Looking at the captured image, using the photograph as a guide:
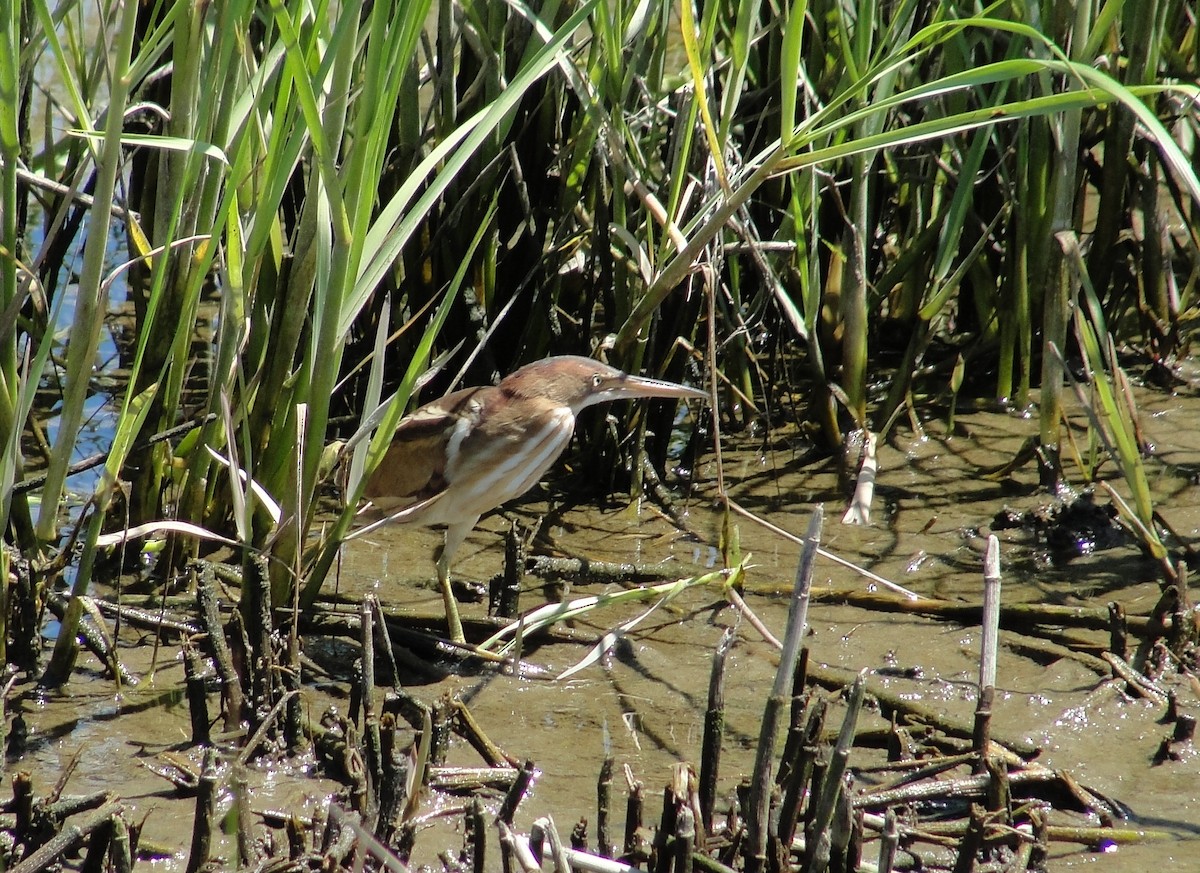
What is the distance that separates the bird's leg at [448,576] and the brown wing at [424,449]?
111 millimetres

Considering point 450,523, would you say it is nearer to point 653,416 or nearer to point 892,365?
point 653,416

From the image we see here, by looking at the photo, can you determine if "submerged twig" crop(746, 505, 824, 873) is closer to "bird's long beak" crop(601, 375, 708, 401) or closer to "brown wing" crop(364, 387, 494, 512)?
"bird's long beak" crop(601, 375, 708, 401)

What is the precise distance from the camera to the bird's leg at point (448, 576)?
10.7 ft

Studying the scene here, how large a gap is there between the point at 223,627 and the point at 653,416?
5.24 ft

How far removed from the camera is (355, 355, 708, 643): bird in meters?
3.48

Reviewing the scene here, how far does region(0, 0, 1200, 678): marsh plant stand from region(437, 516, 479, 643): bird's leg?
13.6 inches

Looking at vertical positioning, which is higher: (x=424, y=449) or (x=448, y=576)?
(x=424, y=449)

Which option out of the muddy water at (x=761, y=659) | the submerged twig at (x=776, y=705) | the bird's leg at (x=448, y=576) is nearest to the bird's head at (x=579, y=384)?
the bird's leg at (x=448, y=576)

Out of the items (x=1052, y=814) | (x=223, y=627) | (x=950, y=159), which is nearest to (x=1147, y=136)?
(x=950, y=159)

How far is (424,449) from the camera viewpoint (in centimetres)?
359

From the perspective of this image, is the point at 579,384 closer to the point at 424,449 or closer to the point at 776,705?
the point at 424,449

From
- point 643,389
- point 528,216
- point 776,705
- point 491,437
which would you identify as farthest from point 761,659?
point 528,216

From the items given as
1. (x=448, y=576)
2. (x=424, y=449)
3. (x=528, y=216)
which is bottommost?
(x=448, y=576)

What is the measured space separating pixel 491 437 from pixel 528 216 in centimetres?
71
